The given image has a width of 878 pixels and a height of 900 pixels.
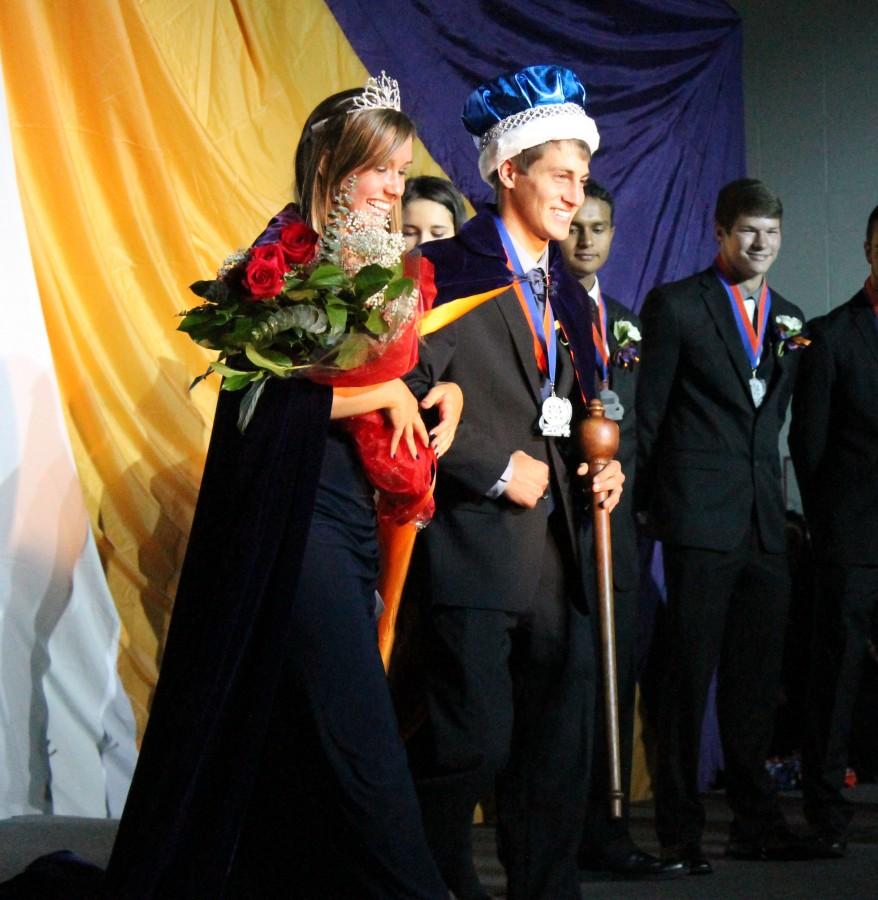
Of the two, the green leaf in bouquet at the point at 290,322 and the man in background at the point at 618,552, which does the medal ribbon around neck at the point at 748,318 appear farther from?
the green leaf in bouquet at the point at 290,322

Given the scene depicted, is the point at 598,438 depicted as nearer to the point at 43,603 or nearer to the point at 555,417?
the point at 555,417

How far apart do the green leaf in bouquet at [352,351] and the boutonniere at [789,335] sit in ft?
7.56

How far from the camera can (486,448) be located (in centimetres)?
308

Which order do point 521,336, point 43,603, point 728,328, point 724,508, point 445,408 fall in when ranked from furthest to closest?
point 728,328, point 724,508, point 43,603, point 521,336, point 445,408

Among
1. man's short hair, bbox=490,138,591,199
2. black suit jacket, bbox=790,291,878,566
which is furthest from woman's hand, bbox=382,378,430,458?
black suit jacket, bbox=790,291,878,566

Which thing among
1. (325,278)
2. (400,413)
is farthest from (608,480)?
(325,278)

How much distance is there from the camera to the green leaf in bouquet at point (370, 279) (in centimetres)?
257

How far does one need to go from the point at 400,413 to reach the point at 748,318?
2.21 meters

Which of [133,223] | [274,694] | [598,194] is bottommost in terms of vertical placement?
[274,694]

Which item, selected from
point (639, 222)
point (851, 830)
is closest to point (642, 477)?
point (851, 830)

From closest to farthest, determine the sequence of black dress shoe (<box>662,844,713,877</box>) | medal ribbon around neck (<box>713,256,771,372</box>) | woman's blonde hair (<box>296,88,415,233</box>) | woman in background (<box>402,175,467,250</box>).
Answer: woman's blonde hair (<box>296,88,415,233</box>), black dress shoe (<box>662,844,713,877</box>), woman in background (<box>402,175,467,250</box>), medal ribbon around neck (<box>713,256,771,372</box>)

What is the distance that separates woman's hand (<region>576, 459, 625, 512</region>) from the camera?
10.5 feet

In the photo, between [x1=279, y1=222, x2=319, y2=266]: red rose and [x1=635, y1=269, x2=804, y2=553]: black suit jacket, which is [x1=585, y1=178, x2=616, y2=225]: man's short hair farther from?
[x1=279, y1=222, x2=319, y2=266]: red rose

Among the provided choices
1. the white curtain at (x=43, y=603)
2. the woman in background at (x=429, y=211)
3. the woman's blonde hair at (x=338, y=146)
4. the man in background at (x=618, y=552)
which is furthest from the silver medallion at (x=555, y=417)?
the white curtain at (x=43, y=603)
